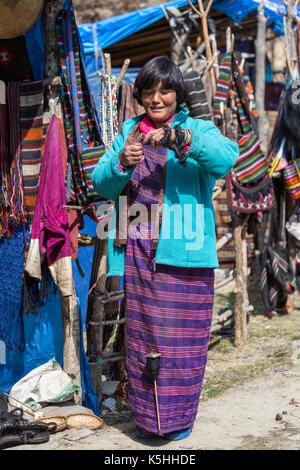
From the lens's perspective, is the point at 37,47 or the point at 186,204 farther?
the point at 37,47

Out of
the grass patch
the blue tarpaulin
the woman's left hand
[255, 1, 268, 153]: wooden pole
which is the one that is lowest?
the grass patch

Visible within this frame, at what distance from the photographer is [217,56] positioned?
17.3 feet

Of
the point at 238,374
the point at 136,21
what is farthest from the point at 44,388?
the point at 136,21

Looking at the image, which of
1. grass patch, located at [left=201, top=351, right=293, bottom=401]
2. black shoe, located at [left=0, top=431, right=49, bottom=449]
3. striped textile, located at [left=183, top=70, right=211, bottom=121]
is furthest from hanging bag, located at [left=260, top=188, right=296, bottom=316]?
black shoe, located at [left=0, top=431, right=49, bottom=449]

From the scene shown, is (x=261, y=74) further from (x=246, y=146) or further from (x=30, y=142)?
(x=30, y=142)

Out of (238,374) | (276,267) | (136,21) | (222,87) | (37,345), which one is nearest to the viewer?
(37,345)

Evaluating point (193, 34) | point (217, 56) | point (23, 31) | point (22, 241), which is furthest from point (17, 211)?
point (193, 34)

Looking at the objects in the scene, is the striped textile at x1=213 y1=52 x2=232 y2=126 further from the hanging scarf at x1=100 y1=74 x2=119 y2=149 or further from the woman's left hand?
the woman's left hand

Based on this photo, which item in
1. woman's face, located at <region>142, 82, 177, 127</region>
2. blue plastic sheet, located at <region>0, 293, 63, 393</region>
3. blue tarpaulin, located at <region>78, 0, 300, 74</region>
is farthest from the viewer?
blue tarpaulin, located at <region>78, 0, 300, 74</region>

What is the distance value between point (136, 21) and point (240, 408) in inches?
214

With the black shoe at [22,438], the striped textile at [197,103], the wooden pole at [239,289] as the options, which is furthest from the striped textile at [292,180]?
the black shoe at [22,438]

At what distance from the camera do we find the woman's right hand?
278cm

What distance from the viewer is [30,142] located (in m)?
3.67

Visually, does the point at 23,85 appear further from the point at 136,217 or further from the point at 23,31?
the point at 136,217
